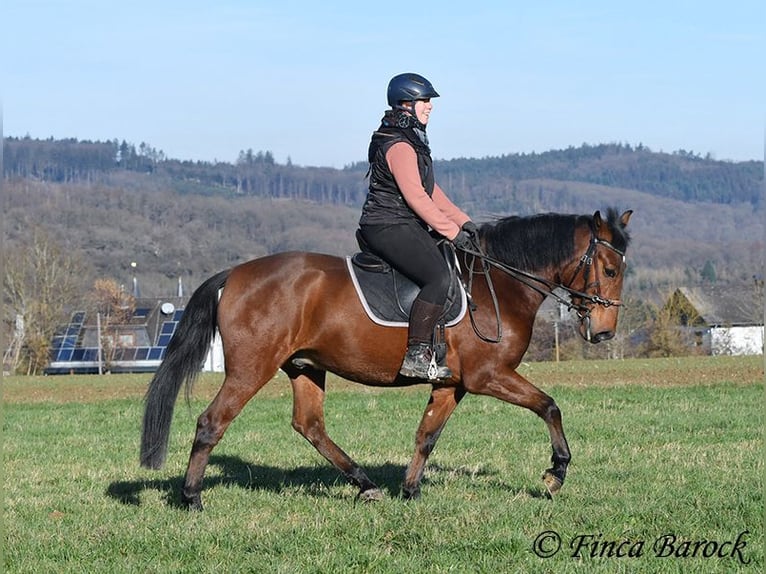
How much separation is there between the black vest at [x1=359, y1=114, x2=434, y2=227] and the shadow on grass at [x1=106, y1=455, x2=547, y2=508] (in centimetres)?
266

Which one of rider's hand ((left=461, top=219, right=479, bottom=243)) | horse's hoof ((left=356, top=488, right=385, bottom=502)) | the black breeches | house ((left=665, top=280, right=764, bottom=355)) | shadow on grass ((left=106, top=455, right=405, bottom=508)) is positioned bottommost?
house ((left=665, top=280, right=764, bottom=355))

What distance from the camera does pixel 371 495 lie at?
9688 mm

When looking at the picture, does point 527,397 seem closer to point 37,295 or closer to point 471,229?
point 471,229

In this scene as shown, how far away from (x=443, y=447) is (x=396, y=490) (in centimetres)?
299

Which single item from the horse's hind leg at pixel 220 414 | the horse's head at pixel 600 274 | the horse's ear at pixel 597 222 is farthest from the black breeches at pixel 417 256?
the horse's hind leg at pixel 220 414

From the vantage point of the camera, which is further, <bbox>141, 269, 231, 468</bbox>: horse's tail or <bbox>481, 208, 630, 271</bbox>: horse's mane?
<bbox>481, 208, 630, 271</bbox>: horse's mane

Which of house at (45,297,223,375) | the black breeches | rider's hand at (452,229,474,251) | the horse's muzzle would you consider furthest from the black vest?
house at (45,297,223,375)

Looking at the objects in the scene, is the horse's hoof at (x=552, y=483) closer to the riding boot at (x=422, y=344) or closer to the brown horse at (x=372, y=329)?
the brown horse at (x=372, y=329)

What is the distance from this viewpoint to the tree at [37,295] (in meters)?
70.2

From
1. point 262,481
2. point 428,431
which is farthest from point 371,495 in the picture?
point 262,481

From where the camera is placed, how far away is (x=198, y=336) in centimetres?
1014

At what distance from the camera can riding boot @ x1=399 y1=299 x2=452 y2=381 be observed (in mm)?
9461

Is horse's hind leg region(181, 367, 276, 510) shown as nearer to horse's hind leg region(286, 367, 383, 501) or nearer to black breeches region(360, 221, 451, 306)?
horse's hind leg region(286, 367, 383, 501)

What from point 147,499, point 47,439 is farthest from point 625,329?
point 147,499
